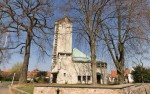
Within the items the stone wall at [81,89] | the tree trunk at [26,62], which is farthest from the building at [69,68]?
the stone wall at [81,89]

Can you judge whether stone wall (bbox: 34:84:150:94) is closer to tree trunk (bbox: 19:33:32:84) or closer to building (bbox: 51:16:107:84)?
tree trunk (bbox: 19:33:32:84)

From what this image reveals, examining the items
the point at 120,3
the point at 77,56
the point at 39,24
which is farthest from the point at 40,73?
the point at 120,3

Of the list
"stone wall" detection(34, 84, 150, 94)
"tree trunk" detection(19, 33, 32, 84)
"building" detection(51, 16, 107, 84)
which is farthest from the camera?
"building" detection(51, 16, 107, 84)

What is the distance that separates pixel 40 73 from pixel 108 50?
37.8m

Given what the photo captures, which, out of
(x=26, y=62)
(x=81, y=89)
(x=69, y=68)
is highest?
(x=69, y=68)

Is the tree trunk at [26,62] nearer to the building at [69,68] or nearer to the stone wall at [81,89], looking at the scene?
the stone wall at [81,89]

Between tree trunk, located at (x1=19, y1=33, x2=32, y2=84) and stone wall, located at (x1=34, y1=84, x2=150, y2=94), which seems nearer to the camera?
stone wall, located at (x1=34, y1=84, x2=150, y2=94)

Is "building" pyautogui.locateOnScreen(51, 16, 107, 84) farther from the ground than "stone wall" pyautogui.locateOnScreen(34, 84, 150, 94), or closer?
farther from the ground

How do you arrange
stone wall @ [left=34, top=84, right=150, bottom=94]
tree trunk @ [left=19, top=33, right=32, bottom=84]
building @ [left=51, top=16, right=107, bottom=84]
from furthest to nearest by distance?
building @ [left=51, top=16, right=107, bottom=84], tree trunk @ [left=19, top=33, right=32, bottom=84], stone wall @ [left=34, top=84, right=150, bottom=94]

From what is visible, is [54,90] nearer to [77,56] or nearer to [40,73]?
[77,56]

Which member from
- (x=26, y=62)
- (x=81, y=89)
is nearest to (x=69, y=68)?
(x=26, y=62)

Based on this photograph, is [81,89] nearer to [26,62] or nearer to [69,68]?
[26,62]

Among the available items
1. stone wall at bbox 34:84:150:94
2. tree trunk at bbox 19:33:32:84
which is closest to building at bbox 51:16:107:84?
tree trunk at bbox 19:33:32:84

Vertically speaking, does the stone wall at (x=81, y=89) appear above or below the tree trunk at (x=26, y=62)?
below
